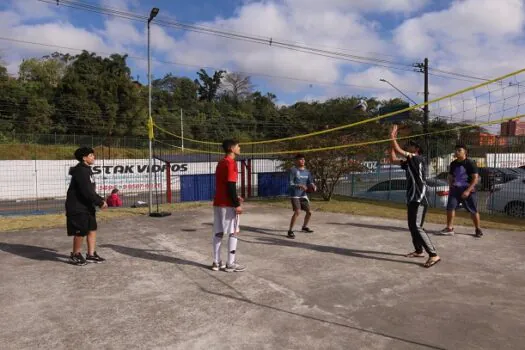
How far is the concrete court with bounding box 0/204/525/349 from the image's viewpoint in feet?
12.1

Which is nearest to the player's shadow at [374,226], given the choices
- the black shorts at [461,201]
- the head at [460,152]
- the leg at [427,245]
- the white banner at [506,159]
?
the black shorts at [461,201]

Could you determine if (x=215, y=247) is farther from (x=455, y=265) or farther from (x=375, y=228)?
(x=375, y=228)

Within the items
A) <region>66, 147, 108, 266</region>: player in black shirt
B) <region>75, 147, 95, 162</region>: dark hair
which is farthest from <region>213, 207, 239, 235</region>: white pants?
<region>75, 147, 95, 162</region>: dark hair

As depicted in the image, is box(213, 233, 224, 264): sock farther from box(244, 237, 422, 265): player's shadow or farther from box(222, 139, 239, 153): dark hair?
box(244, 237, 422, 265): player's shadow

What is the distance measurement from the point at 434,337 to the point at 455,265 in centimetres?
262

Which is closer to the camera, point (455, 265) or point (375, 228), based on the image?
point (455, 265)

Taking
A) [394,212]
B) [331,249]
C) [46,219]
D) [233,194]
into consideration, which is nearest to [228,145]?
[233,194]

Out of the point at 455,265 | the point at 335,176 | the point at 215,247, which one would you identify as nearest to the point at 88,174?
the point at 215,247

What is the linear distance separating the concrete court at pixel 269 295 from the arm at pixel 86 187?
0.97 m

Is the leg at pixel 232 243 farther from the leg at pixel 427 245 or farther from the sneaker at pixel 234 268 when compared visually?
the leg at pixel 427 245

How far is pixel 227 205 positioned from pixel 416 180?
9.34 ft

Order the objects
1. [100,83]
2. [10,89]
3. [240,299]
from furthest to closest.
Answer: [100,83]
[10,89]
[240,299]

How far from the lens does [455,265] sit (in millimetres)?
5949

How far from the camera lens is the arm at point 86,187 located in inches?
238
